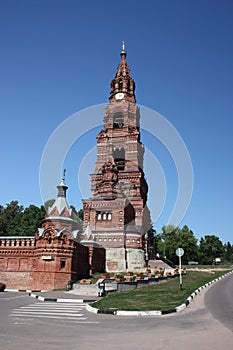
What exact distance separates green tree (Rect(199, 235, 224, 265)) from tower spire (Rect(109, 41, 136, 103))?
46.5m

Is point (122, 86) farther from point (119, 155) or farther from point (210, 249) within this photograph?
point (210, 249)

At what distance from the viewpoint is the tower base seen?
34.5m

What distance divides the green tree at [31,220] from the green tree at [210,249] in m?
45.5

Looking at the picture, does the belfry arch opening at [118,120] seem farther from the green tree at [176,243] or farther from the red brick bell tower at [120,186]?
the green tree at [176,243]

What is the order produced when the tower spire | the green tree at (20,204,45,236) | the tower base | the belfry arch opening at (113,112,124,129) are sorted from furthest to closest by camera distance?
the tower spire
the belfry arch opening at (113,112,124,129)
the green tree at (20,204,45,236)
the tower base

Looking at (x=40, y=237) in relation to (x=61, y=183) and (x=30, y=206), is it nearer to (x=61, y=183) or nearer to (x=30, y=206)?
(x=61, y=183)

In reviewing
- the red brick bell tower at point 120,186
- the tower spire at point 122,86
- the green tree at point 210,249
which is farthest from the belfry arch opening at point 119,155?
the green tree at point 210,249

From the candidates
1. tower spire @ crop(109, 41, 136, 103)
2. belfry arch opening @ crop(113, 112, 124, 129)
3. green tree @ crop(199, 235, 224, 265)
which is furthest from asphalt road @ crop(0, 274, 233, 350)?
green tree @ crop(199, 235, 224, 265)

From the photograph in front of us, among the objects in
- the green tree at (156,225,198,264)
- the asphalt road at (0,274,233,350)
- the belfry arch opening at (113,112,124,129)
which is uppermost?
the belfry arch opening at (113,112,124,129)

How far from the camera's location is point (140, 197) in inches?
1678

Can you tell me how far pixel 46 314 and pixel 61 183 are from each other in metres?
23.1

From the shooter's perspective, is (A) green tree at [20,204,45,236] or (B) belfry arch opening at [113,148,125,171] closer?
(B) belfry arch opening at [113,148,125,171]

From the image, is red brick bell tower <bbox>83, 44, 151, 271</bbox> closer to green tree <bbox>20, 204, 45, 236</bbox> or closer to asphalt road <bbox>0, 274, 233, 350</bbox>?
green tree <bbox>20, 204, 45, 236</bbox>

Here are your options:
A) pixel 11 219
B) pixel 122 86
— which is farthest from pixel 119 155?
pixel 11 219
